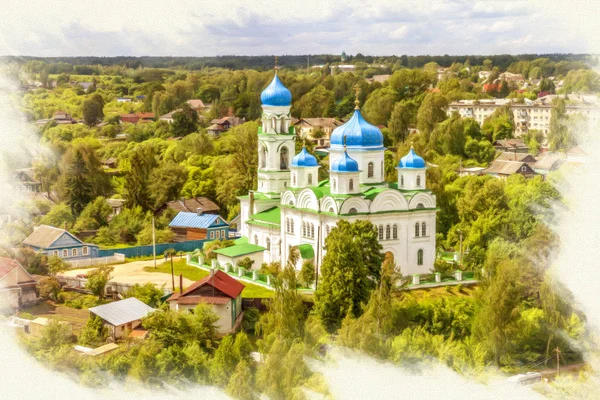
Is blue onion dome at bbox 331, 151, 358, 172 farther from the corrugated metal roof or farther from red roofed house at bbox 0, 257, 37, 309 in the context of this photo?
red roofed house at bbox 0, 257, 37, 309

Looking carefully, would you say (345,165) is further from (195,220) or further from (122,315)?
(195,220)

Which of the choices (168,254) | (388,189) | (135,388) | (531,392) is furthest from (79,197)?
(531,392)

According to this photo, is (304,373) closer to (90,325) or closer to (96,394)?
(96,394)

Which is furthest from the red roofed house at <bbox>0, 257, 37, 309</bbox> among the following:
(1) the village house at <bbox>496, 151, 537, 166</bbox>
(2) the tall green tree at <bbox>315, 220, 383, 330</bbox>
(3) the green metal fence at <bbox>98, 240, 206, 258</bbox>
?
(1) the village house at <bbox>496, 151, 537, 166</bbox>

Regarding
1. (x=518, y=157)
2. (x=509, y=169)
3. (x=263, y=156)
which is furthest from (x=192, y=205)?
(x=518, y=157)

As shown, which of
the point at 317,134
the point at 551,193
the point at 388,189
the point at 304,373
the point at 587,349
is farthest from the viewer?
the point at 317,134

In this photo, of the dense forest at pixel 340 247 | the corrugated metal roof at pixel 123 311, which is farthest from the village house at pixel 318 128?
the corrugated metal roof at pixel 123 311
